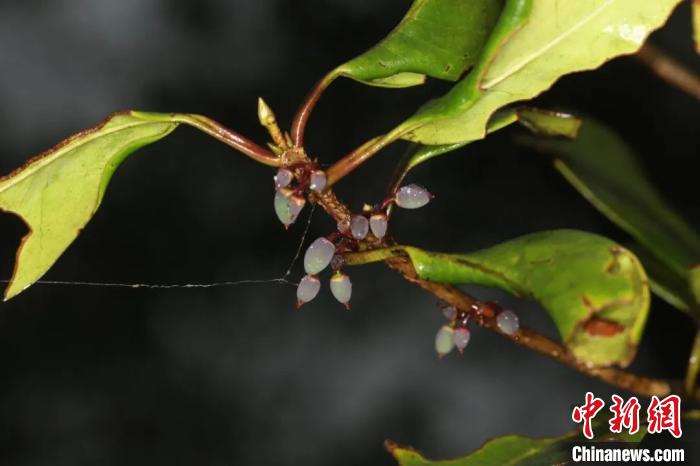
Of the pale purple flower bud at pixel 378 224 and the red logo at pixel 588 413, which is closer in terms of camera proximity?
the pale purple flower bud at pixel 378 224

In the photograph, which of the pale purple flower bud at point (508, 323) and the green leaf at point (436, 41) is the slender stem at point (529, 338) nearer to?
the pale purple flower bud at point (508, 323)

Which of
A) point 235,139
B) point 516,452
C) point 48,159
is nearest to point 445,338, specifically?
Answer: point 516,452

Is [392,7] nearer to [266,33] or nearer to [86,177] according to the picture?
[266,33]

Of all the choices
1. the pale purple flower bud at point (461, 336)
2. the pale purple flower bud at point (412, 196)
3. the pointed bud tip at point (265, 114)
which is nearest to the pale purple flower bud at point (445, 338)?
the pale purple flower bud at point (461, 336)

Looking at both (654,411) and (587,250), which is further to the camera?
(654,411)

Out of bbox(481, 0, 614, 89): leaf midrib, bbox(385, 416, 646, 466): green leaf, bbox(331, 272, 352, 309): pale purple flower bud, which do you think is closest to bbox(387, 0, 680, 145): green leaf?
bbox(481, 0, 614, 89): leaf midrib

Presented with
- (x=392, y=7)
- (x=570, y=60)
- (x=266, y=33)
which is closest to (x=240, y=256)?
(x=266, y=33)

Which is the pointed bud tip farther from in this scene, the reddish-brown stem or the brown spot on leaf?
the brown spot on leaf
